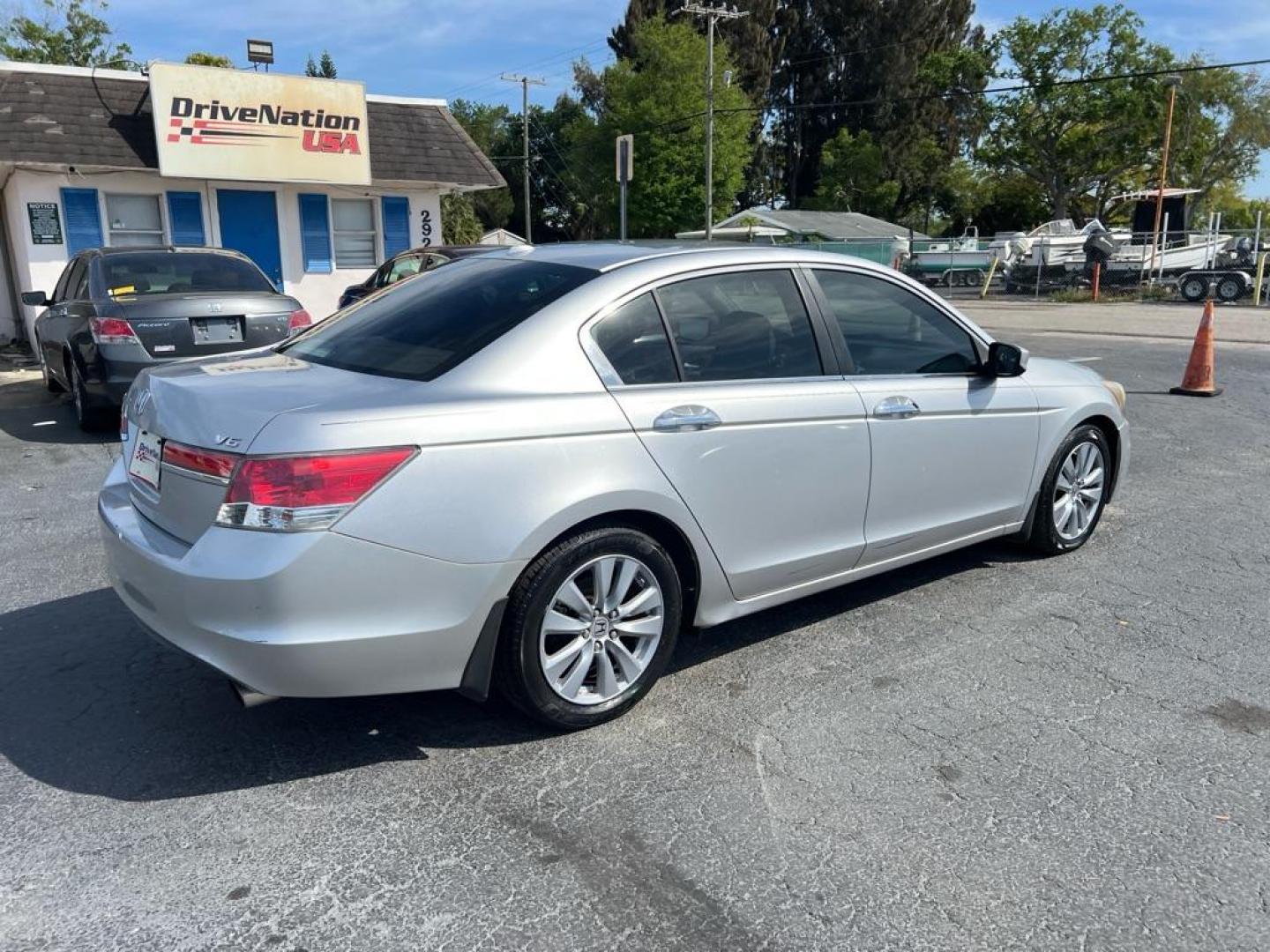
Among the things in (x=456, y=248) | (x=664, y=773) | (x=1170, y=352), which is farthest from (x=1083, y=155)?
(x=664, y=773)

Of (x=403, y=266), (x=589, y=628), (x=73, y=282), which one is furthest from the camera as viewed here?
(x=403, y=266)

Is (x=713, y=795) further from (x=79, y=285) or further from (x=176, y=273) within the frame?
(x=79, y=285)

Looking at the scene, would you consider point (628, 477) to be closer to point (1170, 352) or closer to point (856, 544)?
point (856, 544)

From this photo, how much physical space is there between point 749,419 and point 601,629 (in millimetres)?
929

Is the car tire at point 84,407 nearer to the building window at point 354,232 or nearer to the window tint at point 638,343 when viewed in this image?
the window tint at point 638,343

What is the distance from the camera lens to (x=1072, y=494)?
5.24 m

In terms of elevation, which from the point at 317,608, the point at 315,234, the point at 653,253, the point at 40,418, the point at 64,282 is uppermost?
the point at 315,234

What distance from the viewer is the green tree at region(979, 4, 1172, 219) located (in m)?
49.4

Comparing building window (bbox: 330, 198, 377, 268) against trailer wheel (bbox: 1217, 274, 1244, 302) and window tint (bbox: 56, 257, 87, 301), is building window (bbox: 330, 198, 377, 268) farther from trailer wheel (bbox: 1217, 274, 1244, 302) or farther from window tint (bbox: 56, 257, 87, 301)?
trailer wheel (bbox: 1217, 274, 1244, 302)

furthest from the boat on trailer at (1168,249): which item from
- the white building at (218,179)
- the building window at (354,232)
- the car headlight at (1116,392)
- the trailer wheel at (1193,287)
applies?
the car headlight at (1116,392)

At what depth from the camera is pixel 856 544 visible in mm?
4086

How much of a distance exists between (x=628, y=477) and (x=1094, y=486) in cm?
327

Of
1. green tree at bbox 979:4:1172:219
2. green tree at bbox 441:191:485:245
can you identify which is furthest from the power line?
green tree at bbox 441:191:485:245

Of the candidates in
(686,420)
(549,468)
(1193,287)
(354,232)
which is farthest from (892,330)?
(1193,287)
